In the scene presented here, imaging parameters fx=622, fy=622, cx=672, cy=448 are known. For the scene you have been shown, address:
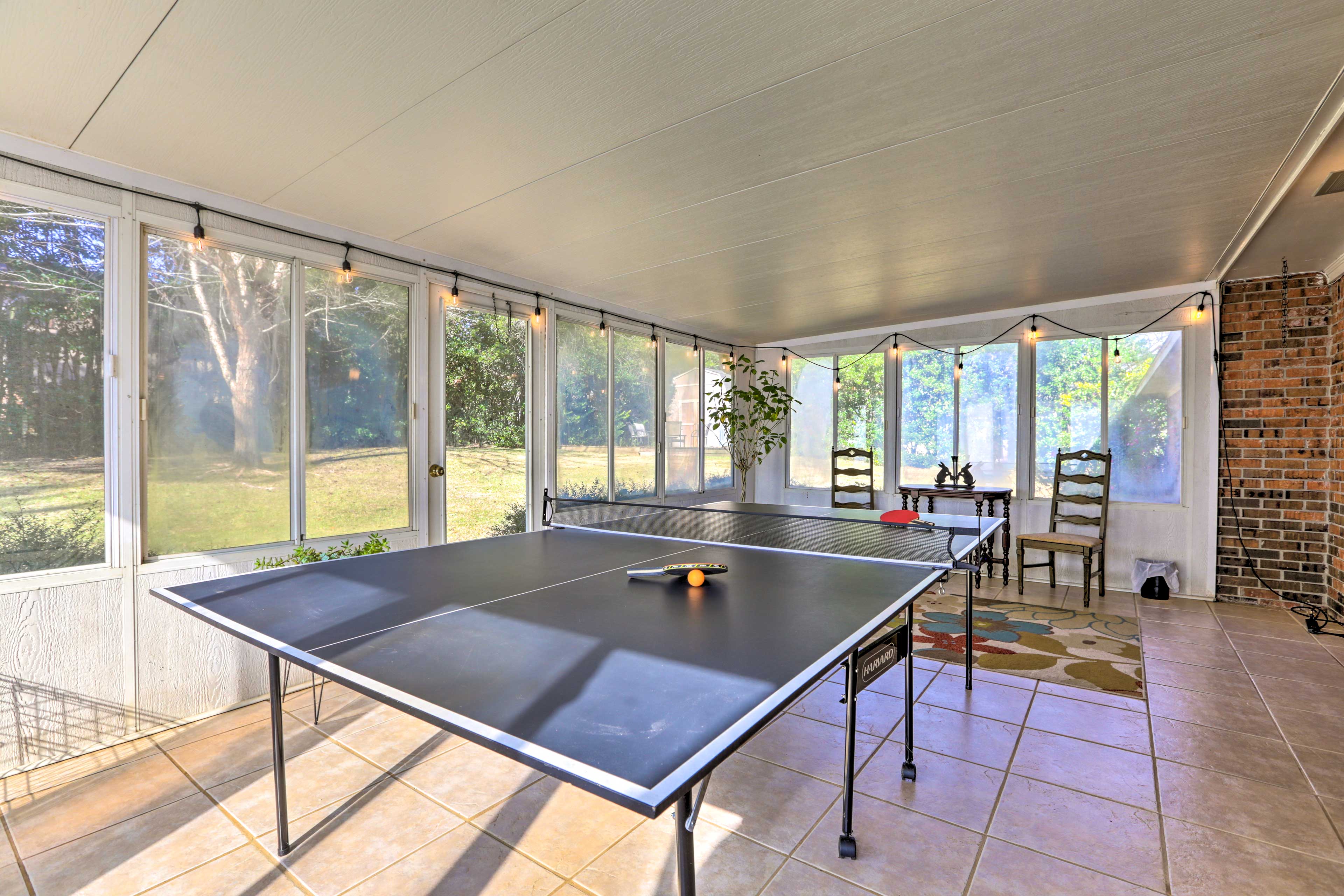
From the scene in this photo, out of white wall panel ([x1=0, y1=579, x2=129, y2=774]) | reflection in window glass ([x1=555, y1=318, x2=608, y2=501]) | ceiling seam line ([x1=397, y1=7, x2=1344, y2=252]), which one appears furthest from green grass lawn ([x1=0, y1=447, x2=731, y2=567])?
ceiling seam line ([x1=397, y1=7, x2=1344, y2=252])

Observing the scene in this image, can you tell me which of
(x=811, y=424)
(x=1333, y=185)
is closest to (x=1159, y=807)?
(x=1333, y=185)

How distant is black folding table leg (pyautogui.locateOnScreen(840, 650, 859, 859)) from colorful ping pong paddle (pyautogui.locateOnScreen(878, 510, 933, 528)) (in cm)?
144

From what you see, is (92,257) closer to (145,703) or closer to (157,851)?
(145,703)

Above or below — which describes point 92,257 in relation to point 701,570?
above

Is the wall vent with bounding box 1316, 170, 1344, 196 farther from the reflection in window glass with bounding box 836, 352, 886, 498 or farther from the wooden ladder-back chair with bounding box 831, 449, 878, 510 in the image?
the wooden ladder-back chair with bounding box 831, 449, 878, 510

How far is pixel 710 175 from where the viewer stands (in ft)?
8.54

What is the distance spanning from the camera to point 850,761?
1729 mm

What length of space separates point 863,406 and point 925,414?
2.00 feet

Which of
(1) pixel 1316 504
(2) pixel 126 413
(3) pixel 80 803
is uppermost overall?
(2) pixel 126 413

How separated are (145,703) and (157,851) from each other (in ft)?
3.46

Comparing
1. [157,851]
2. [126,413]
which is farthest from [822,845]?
[126,413]

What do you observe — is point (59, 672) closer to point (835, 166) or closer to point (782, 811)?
point (782, 811)

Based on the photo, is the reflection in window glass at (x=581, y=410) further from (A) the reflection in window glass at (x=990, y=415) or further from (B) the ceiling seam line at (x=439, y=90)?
(A) the reflection in window glass at (x=990, y=415)

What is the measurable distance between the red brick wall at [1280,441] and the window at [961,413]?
4.61 ft
